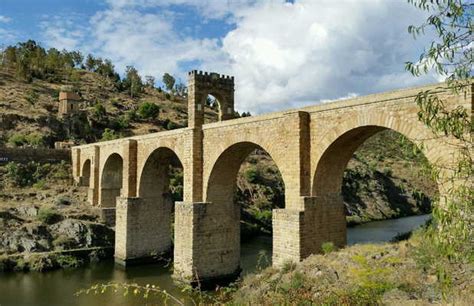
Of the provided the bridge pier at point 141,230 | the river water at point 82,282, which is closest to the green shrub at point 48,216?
the river water at point 82,282

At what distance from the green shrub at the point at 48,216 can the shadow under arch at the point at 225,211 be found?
39.8ft

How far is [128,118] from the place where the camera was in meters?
54.5

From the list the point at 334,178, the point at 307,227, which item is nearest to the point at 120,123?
the point at 334,178

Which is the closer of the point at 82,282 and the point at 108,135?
the point at 82,282

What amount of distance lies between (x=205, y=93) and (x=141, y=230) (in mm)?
8675

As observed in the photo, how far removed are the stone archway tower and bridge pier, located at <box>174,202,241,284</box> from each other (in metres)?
3.81

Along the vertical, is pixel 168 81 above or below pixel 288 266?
above

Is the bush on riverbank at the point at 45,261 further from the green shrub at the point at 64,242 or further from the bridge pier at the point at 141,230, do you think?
the bridge pier at the point at 141,230

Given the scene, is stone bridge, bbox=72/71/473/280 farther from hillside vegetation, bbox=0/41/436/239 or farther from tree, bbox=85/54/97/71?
tree, bbox=85/54/97/71

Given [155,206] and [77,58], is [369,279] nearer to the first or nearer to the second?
[155,206]

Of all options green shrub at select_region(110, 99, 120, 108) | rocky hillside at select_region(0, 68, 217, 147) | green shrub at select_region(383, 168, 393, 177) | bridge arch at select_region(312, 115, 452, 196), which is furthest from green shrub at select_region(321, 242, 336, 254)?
green shrub at select_region(110, 99, 120, 108)

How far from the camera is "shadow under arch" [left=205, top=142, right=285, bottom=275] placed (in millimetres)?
17984

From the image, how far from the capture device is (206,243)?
58.6 feet

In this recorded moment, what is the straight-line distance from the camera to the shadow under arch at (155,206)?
23078 millimetres
